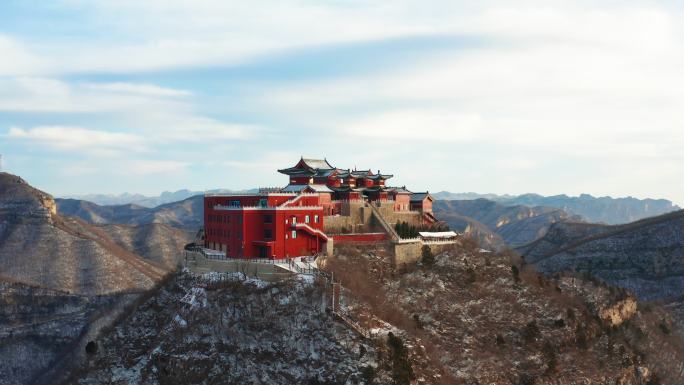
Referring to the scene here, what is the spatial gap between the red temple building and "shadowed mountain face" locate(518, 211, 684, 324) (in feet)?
311

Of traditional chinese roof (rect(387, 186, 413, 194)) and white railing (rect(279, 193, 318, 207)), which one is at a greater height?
traditional chinese roof (rect(387, 186, 413, 194))

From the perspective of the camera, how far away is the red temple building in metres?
82.4

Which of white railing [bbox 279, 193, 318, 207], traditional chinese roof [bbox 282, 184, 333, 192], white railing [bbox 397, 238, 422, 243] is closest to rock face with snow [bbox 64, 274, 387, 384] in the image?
white railing [bbox 279, 193, 318, 207]

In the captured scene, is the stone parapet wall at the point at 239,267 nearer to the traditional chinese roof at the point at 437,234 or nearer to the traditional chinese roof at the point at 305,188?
the traditional chinese roof at the point at 305,188

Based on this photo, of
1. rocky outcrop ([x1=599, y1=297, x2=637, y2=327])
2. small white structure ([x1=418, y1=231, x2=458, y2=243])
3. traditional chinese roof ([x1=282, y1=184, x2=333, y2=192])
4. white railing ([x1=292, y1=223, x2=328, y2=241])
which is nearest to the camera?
white railing ([x1=292, y1=223, x2=328, y2=241])

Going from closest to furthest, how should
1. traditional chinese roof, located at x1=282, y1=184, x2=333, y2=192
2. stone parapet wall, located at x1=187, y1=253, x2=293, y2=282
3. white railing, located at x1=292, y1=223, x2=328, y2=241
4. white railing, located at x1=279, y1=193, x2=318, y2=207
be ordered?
stone parapet wall, located at x1=187, y1=253, x2=293, y2=282
white railing, located at x1=292, y1=223, x2=328, y2=241
white railing, located at x1=279, y1=193, x2=318, y2=207
traditional chinese roof, located at x1=282, y1=184, x2=333, y2=192

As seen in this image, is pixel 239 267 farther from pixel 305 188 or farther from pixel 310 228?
pixel 305 188

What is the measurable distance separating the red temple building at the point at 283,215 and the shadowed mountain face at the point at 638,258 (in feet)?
311

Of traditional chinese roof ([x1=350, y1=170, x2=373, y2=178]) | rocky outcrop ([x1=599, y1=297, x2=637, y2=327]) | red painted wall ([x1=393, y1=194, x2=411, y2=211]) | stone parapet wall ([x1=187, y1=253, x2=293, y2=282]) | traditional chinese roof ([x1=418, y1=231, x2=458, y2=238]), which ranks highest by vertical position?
traditional chinese roof ([x1=350, y1=170, x2=373, y2=178])

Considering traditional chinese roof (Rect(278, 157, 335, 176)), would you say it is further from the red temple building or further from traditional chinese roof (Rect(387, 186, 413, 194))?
traditional chinese roof (Rect(387, 186, 413, 194))

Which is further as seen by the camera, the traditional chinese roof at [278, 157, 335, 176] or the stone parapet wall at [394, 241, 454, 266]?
the traditional chinese roof at [278, 157, 335, 176]

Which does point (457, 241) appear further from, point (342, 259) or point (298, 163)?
point (298, 163)

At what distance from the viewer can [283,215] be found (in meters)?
83.1

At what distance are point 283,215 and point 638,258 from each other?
12667cm
